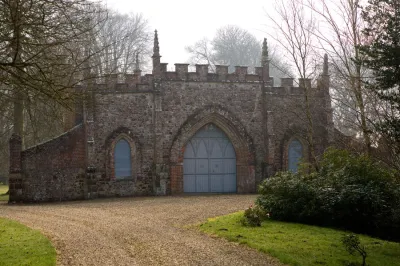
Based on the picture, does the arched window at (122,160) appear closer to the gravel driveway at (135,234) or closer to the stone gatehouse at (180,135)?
the stone gatehouse at (180,135)

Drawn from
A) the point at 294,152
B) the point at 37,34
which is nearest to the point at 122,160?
the point at 294,152

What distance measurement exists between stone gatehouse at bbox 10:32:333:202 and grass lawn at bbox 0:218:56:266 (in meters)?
9.95

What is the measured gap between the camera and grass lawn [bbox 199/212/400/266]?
9.88m

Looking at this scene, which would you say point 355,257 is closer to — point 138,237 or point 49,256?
point 138,237

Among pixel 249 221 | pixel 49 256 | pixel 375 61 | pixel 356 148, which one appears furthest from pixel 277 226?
pixel 356 148

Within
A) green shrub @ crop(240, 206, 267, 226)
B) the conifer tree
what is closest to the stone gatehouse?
green shrub @ crop(240, 206, 267, 226)

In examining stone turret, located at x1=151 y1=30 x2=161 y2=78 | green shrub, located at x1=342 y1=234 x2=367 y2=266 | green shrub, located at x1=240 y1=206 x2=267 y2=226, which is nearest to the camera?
green shrub, located at x1=342 y1=234 x2=367 y2=266

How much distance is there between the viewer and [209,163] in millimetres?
25578

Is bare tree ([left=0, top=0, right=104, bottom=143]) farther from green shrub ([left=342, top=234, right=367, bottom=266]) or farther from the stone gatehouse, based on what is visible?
the stone gatehouse

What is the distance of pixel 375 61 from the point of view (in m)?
10.7

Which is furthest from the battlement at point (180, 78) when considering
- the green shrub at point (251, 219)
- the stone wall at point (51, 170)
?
the green shrub at point (251, 219)

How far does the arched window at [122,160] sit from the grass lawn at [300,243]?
10.9 metres

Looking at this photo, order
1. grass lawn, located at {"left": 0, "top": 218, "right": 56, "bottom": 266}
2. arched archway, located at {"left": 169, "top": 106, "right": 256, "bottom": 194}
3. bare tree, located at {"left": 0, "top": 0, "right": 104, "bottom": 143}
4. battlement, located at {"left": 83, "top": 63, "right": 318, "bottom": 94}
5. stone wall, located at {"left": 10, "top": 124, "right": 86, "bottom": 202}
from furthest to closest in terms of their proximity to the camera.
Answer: arched archway, located at {"left": 169, "top": 106, "right": 256, "bottom": 194}, battlement, located at {"left": 83, "top": 63, "right": 318, "bottom": 94}, stone wall, located at {"left": 10, "top": 124, "right": 86, "bottom": 202}, grass lawn, located at {"left": 0, "top": 218, "right": 56, "bottom": 266}, bare tree, located at {"left": 0, "top": 0, "right": 104, "bottom": 143}

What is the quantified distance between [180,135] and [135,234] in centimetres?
1282
